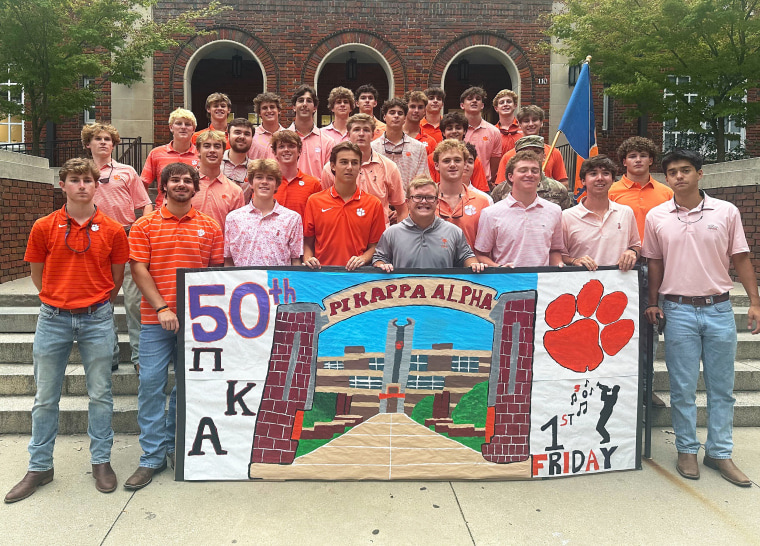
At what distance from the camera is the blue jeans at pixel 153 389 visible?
3.71m

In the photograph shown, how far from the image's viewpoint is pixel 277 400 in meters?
3.69

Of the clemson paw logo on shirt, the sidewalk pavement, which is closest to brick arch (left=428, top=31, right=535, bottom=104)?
the clemson paw logo on shirt

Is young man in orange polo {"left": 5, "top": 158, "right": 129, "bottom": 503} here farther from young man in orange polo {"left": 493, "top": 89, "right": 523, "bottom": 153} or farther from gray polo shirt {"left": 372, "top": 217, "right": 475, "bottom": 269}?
young man in orange polo {"left": 493, "top": 89, "right": 523, "bottom": 153}

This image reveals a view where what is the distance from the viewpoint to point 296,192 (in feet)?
15.4

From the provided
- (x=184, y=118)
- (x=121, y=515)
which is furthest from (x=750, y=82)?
(x=121, y=515)

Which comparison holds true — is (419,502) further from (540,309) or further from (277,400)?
(540,309)

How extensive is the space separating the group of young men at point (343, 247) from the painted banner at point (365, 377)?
20 centimetres

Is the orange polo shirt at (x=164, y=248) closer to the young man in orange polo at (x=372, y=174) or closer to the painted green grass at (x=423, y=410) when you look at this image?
the young man in orange polo at (x=372, y=174)

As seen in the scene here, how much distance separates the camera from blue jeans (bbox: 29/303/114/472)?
3537 millimetres

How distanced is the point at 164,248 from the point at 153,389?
96 cm

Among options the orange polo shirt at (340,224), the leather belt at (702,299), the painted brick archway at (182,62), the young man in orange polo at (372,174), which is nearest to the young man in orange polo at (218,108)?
the young man in orange polo at (372,174)

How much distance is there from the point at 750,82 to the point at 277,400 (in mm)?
11515

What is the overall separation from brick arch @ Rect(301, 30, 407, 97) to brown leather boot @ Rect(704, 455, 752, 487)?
12065 millimetres

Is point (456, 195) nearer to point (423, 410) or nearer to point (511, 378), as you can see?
point (511, 378)
